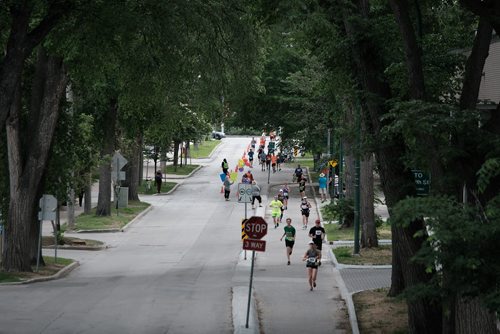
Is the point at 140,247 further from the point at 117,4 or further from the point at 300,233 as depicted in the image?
the point at 117,4

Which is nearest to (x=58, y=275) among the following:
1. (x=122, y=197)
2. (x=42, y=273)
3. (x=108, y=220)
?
(x=42, y=273)

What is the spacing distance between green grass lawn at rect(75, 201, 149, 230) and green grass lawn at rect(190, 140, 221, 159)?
46.3 meters

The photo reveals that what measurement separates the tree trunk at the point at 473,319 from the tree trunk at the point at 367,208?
64.5ft

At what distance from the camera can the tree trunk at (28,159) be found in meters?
27.1

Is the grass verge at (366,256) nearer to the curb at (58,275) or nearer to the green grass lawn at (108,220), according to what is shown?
the curb at (58,275)

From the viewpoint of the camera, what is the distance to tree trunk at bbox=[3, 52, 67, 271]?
2714 centimetres

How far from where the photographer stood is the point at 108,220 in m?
43.6

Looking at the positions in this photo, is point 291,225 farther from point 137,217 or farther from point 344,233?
point 137,217

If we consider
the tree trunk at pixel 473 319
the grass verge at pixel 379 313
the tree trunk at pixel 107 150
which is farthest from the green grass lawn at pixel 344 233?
the tree trunk at pixel 473 319

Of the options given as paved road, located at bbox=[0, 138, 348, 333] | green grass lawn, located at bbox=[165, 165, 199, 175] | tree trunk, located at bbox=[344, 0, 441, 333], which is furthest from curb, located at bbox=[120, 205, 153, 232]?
tree trunk, located at bbox=[344, 0, 441, 333]

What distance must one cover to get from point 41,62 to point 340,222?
17440 mm

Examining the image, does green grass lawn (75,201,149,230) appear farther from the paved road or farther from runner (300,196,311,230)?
runner (300,196,311,230)

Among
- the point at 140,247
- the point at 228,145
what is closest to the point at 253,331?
the point at 140,247

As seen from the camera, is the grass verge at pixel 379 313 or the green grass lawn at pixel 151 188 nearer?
the grass verge at pixel 379 313
